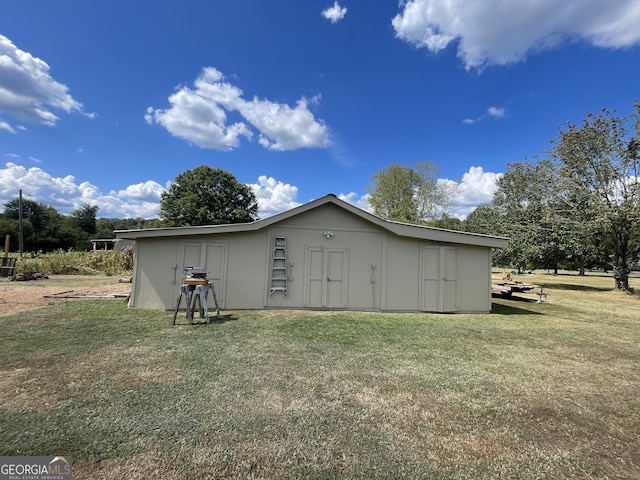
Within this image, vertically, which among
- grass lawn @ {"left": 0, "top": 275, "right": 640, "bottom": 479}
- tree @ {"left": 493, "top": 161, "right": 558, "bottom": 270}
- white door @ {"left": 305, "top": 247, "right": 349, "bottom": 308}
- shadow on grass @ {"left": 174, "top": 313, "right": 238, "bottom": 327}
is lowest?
grass lawn @ {"left": 0, "top": 275, "right": 640, "bottom": 479}

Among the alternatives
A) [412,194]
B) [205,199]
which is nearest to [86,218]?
[205,199]

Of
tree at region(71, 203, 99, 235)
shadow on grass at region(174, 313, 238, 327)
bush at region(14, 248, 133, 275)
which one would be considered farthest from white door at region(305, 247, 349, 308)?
tree at region(71, 203, 99, 235)

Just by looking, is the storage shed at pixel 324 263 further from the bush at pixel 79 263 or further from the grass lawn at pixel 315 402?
the bush at pixel 79 263

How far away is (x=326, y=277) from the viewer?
9227 mm

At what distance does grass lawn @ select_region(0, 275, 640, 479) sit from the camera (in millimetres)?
2588

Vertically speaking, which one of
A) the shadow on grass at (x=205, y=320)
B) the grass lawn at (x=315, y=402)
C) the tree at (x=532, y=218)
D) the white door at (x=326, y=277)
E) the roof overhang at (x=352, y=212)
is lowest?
the grass lawn at (x=315, y=402)

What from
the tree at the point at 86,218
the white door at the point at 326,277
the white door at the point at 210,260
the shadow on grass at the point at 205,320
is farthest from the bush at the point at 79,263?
the tree at the point at 86,218

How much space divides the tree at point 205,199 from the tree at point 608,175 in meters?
28.9

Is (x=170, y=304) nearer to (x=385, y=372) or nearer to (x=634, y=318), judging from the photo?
(x=385, y=372)

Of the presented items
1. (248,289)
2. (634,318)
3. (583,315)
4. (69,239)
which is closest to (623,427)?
(248,289)

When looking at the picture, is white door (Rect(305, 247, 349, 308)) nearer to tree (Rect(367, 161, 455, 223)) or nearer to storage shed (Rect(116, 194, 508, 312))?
storage shed (Rect(116, 194, 508, 312))

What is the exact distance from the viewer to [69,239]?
4450 cm

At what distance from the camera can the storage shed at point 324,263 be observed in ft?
28.4

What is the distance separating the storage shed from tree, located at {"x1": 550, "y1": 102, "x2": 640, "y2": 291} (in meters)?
9.23
